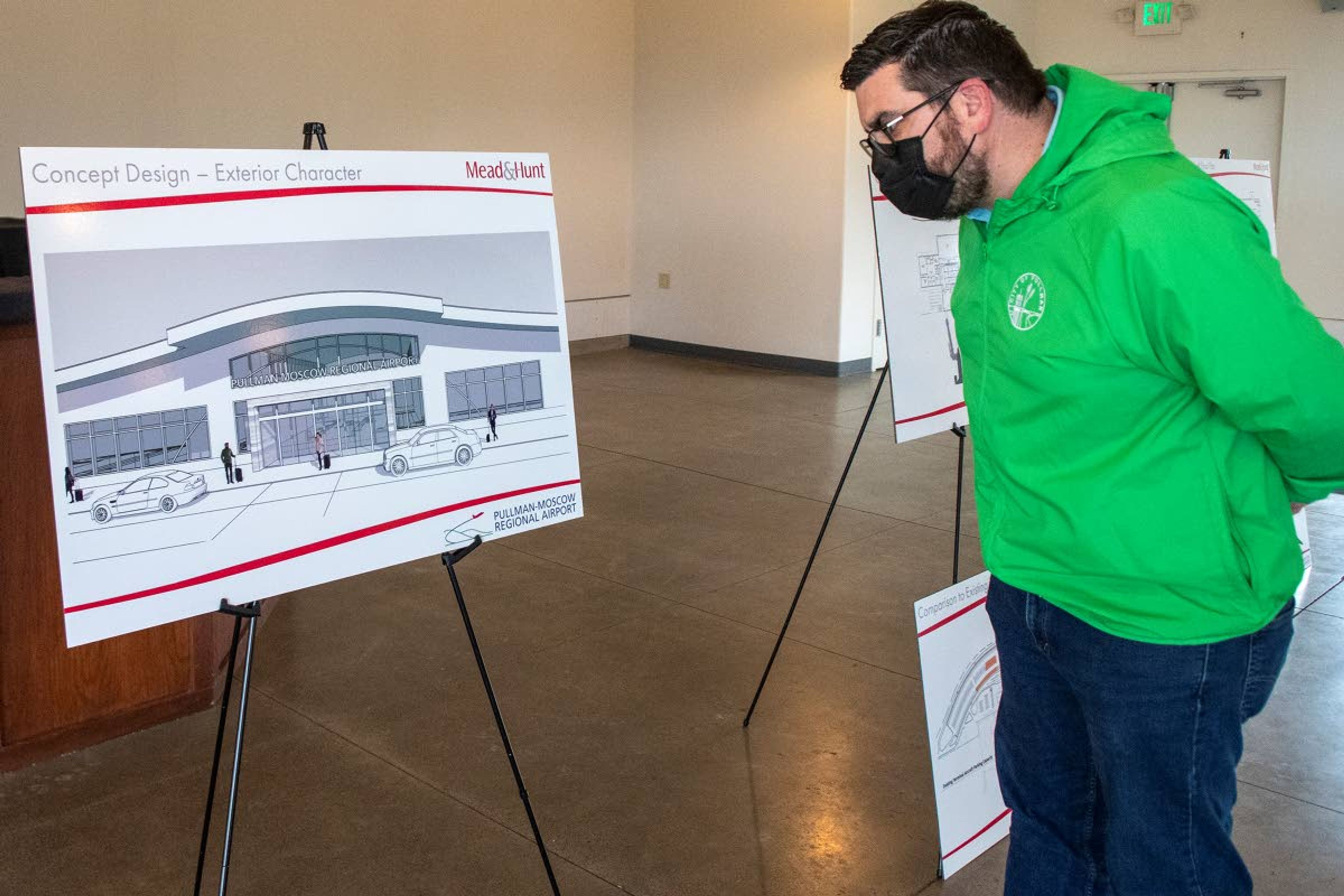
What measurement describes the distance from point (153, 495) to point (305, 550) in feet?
0.82

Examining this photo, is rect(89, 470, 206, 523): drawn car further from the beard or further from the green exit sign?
the green exit sign

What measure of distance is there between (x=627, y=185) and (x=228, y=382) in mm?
7963

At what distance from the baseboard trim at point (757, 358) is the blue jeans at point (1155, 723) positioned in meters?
6.93

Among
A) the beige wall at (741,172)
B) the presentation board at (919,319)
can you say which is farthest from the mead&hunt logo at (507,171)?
the beige wall at (741,172)

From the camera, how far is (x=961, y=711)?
237 cm

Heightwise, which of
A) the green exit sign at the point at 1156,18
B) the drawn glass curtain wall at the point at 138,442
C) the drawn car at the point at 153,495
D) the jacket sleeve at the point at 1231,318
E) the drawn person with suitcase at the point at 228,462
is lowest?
the drawn car at the point at 153,495

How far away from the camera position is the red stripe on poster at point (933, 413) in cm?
293

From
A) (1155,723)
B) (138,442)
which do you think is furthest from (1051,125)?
(138,442)

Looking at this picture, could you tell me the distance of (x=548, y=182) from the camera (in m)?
2.25

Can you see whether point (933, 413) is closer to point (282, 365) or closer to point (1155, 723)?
point (1155, 723)

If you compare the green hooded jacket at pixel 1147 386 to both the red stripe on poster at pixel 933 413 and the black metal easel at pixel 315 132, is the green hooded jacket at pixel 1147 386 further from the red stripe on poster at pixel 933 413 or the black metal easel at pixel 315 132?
the red stripe on poster at pixel 933 413

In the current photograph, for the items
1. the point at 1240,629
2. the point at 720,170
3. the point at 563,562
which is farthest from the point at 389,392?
the point at 720,170

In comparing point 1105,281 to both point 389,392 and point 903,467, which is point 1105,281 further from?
point 903,467

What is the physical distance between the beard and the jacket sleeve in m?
0.26
